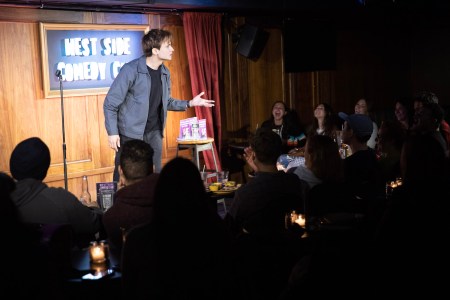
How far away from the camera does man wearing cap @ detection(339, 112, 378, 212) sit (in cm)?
446

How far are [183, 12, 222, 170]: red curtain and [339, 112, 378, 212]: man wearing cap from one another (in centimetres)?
279

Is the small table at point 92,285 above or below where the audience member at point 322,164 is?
below

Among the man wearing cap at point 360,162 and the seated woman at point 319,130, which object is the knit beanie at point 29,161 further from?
the seated woman at point 319,130

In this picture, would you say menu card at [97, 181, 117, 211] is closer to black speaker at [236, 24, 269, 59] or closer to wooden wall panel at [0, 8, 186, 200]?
wooden wall panel at [0, 8, 186, 200]

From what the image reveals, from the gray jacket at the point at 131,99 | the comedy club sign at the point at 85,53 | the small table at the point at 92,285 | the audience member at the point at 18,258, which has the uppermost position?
the comedy club sign at the point at 85,53

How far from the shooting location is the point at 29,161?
361cm

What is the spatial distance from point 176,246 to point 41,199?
3.79 ft

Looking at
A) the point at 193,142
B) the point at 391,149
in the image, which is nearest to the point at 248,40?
the point at 193,142

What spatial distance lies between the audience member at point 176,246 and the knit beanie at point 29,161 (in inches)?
49.9

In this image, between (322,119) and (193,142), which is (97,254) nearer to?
(193,142)

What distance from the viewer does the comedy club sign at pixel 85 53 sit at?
6.66 m

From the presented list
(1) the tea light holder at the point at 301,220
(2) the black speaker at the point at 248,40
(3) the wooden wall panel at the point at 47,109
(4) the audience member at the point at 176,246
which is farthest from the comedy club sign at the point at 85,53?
(4) the audience member at the point at 176,246

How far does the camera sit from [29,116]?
657 centimetres

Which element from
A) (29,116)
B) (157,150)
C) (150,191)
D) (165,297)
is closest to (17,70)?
(29,116)
